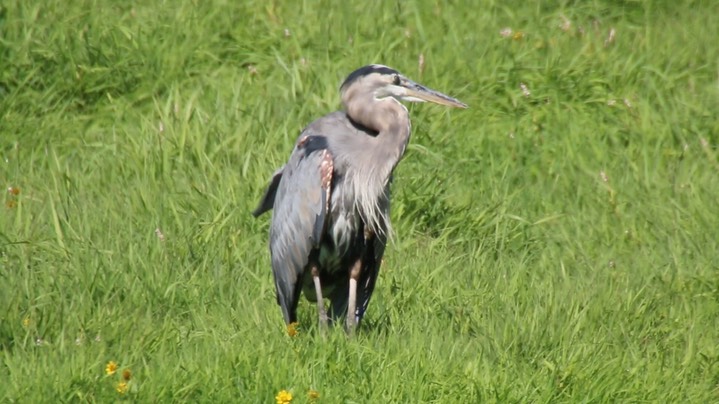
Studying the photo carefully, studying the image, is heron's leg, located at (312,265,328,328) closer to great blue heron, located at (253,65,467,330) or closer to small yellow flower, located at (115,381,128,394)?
great blue heron, located at (253,65,467,330)

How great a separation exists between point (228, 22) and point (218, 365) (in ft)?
11.5

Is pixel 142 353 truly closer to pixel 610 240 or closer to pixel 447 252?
pixel 447 252

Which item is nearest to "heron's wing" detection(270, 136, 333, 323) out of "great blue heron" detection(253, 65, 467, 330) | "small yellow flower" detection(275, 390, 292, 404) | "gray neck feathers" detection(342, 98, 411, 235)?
"great blue heron" detection(253, 65, 467, 330)

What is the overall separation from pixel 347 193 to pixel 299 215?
0.23 m

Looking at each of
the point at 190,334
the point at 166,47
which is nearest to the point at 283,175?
the point at 190,334

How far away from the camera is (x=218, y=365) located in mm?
4699

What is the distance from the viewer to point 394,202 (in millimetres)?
6395

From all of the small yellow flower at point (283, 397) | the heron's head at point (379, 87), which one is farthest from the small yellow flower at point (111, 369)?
the heron's head at point (379, 87)

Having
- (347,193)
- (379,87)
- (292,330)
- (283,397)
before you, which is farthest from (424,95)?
(283,397)

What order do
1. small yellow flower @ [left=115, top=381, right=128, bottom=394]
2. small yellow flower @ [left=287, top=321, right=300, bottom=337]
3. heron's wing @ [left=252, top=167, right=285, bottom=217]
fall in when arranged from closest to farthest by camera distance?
small yellow flower @ [left=115, top=381, right=128, bottom=394]
small yellow flower @ [left=287, top=321, right=300, bottom=337]
heron's wing @ [left=252, top=167, right=285, bottom=217]

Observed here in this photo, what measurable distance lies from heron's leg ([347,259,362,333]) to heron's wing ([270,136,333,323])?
0.21 meters

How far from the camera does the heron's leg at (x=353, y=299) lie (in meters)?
5.26

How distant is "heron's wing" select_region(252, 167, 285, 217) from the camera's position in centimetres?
571

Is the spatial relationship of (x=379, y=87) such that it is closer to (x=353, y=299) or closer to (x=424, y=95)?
(x=424, y=95)
